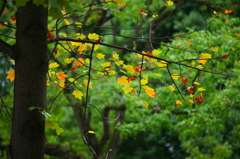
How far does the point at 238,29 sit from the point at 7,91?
30.0 feet

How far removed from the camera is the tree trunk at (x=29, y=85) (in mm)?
1917

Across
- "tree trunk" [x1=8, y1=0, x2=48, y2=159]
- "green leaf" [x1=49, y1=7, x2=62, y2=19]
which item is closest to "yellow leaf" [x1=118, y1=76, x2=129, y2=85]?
"tree trunk" [x1=8, y1=0, x2=48, y2=159]

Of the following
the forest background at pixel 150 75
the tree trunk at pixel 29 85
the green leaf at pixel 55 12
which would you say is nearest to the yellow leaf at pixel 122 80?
the forest background at pixel 150 75

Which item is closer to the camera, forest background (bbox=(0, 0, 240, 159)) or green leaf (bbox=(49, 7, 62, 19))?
green leaf (bbox=(49, 7, 62, 19))

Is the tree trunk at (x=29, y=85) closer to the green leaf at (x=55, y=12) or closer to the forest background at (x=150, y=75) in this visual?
the forest background at (x=150, y=75)

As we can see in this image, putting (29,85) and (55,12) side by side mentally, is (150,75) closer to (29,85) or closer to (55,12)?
(29,85)

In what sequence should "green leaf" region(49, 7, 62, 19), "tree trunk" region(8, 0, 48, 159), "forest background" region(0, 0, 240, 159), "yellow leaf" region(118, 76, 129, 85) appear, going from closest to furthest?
"green leaf" region(49, 7, 62, 19) < "tree trunk" region(8, 0, 48, 159) < "yellow leaf" region(118, 76, 129, 85) < "forest background" region(0, 0, 240, 159)

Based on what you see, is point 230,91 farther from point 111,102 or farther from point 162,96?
point 111,102

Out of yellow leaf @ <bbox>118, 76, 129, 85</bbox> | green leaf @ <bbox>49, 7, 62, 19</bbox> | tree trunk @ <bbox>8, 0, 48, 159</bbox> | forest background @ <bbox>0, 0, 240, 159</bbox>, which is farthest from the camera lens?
forest background @ <bbox>0, 0, 240, 159</bbox>

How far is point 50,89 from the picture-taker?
24.6 ft

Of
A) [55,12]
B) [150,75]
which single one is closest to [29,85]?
[55,12]

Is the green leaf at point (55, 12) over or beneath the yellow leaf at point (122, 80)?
over

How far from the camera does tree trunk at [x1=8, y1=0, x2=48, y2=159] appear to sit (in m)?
1.92

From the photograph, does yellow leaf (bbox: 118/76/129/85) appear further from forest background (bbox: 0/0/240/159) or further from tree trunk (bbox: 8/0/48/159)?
tree trunk (bbox: 8/0/48/159)
